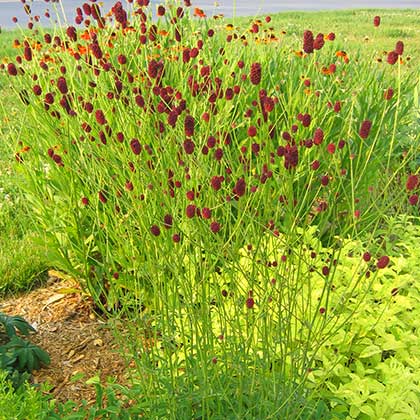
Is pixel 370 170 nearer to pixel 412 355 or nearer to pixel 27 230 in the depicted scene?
pixel 412 355

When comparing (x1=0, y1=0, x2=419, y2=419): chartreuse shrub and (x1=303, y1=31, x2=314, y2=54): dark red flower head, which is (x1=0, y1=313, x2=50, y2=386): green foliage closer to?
(x1=0, y1=0, x2=419, y2=419): chartreuse shrub

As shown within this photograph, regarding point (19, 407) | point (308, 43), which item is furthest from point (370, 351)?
point (19, 407)

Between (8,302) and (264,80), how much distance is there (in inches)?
84.6

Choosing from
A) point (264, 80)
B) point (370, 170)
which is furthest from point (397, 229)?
point (264, 80)

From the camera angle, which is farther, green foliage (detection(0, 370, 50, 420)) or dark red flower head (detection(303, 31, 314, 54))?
dark red flower head (detection(303, 31, 314, 54))

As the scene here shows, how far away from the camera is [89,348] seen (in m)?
2.94

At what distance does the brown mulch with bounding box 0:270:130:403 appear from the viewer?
2.70m

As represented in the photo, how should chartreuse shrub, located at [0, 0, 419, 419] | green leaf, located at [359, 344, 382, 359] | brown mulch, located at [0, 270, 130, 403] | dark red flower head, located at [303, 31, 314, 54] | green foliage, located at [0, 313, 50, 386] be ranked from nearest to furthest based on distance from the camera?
chartreuse shrub, located at [0, 0, 419, 419] < dark red flower head, located at [303, 31, 314, 54] < green leaf, located at [359, 344, 382, 359] < green foliage, located at [0, 313, 50, 386] < brown mulch, located at [0, 270, 130, 403]

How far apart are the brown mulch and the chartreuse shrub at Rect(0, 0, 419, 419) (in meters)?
0.17

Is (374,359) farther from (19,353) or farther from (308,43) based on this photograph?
(19,353)

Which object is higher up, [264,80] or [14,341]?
[264,80]

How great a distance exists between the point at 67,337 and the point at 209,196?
139cm

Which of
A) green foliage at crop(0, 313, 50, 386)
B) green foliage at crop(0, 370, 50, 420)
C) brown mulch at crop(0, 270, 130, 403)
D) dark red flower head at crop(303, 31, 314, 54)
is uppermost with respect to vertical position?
dark red flower head at crop(303, 31, 314, 54)

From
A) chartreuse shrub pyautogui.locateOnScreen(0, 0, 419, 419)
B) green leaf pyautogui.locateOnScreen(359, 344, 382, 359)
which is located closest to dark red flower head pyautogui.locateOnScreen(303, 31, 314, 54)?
chartreuse shrub pyautogui.locateOnScreen(0, 0, 419, 419)
